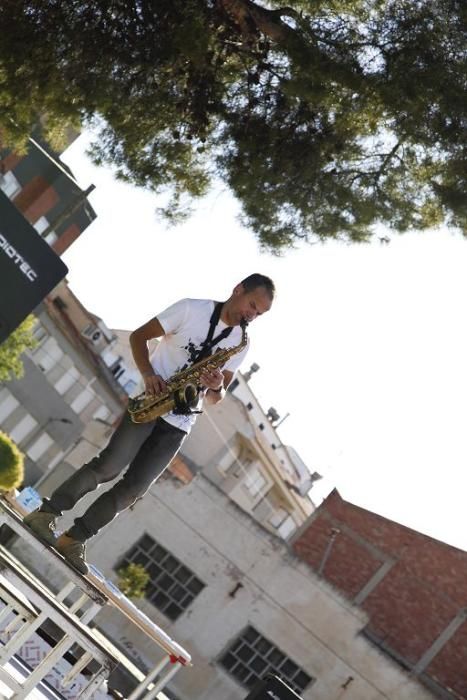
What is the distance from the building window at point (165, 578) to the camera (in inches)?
1117

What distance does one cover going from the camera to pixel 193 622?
28156mm

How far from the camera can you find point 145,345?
7375mm

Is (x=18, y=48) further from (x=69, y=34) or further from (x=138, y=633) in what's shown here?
(x=138, y=633)

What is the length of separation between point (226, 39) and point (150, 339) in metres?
2.81

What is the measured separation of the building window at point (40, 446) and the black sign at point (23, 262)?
147 feet

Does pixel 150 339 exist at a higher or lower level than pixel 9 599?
higher

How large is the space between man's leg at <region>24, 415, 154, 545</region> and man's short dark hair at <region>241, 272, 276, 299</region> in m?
1.21

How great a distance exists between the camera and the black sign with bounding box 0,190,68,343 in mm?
8617

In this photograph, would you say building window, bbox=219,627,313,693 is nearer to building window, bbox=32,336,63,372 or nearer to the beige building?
the beige building

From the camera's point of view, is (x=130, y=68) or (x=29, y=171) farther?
(x=29, y=171)

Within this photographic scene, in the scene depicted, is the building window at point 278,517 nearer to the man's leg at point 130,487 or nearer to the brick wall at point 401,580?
the brick wall at point 401,580

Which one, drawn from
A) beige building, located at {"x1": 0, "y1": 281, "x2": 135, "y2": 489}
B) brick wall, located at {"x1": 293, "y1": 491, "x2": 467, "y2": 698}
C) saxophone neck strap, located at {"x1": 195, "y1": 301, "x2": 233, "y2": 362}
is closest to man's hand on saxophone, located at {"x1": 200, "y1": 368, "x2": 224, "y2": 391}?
saxophone neck strap, located at {"x1": 195, "y1": 301, "x2": 233, "y2": 362}

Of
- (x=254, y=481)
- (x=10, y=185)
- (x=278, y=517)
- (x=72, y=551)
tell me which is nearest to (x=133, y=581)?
(x=72, y=551)

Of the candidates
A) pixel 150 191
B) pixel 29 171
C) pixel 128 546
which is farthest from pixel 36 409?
pixel 150 191
